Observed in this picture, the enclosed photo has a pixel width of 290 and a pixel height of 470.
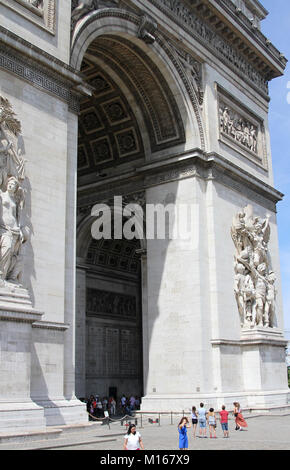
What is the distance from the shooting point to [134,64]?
26.3 m

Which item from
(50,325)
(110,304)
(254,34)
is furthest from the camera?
(110,304)

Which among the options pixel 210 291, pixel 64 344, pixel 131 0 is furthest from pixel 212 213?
pixel 64 344

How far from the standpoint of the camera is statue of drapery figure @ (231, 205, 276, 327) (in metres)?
27.2

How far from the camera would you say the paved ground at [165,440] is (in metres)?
14.3

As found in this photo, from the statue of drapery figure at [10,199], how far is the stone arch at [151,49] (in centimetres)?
457

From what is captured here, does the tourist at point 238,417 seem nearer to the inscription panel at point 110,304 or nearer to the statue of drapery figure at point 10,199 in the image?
the statue of drapery figure at point 10,199

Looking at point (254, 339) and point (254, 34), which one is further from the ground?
point (254, 34)

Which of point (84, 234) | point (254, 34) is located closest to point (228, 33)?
point (254, 34)

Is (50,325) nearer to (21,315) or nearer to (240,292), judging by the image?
(21,315)

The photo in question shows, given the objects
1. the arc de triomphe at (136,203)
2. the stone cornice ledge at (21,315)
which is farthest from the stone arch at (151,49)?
the stone cornice ledge at (21,315)

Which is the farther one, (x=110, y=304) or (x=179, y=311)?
(x=110, y=304)

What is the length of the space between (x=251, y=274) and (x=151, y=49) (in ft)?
36.8

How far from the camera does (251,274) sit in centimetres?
2792

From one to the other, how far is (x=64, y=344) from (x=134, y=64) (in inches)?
551
